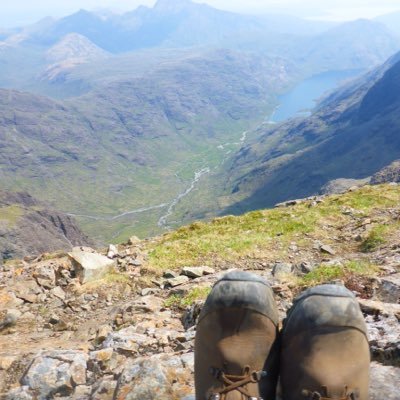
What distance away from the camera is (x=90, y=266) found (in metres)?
Answer: 12.7

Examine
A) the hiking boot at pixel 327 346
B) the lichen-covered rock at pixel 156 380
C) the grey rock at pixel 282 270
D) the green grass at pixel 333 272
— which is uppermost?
the hiking boot at pixel 327 346

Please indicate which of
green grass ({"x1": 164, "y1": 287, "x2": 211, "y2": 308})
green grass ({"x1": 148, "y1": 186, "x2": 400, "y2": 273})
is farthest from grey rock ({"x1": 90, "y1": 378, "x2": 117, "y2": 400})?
green grass ({"x1": 148, "y1": 186, "x2": 400, "y2": 273})

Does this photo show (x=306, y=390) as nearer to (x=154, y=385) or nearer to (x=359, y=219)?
(x=154, y=385)

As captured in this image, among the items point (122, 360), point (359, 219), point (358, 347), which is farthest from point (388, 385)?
point (359, 219)

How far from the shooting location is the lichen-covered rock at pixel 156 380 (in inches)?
243

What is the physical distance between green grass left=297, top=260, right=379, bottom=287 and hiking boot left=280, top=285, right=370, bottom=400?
4.91 m

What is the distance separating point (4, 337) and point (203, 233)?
32.8 ft

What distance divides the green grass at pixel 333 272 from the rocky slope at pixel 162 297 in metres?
0.03

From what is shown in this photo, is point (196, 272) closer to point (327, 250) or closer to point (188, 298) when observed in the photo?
point (188, 298)

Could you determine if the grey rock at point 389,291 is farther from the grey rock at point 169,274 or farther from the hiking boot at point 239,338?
the grey rock at point 169,274

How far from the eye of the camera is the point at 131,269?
13.2 metres

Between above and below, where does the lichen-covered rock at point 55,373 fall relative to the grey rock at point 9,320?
above

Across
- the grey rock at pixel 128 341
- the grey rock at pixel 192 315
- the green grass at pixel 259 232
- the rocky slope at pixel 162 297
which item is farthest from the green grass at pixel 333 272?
the grey rock at pixel 128 341

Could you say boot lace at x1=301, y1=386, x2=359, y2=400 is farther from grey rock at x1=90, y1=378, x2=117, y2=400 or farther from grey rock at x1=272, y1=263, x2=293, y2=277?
grey rock at x1=272, y1=263, x2=293, y2=277
